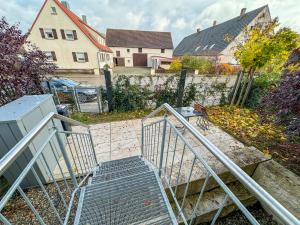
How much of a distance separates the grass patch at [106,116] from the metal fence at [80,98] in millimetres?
286

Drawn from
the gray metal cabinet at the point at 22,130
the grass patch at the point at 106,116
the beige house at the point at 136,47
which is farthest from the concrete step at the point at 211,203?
the beige house at the point at 136,47

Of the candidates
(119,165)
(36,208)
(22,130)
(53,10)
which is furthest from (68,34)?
(36,208)

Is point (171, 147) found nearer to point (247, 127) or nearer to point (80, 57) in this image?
point (247, 127)

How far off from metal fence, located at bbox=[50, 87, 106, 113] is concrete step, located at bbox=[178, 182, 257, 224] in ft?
14.0

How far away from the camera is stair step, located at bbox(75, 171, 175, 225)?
66.6 inches

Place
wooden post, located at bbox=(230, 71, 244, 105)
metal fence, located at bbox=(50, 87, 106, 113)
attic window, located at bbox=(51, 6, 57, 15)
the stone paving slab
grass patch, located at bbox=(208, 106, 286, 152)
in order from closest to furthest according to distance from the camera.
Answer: the stone paving slab → grass patch, located at bbox=(208, 106, 286, 152) → metal fence, located at bbox=(50, 87, 106, 113) → wooden post, located at bbox=(230, 71, 244, 105) → attic window, located at bbox=(51, 6, 57, 15)

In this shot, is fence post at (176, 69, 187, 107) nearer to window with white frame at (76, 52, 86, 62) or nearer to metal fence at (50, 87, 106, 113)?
metal fence at (50, 87, 106, 113)

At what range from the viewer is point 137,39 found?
29.0 m

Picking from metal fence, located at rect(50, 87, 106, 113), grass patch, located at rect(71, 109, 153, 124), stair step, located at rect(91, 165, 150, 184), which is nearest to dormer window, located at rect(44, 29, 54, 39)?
metal fence, located at rect(50, 87, 106, 113)

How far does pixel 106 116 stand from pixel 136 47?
26.0 meters

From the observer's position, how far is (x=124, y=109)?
222 inches

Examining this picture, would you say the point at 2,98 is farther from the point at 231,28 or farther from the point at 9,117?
the point at 231,28

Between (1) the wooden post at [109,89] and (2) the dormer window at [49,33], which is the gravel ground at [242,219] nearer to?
(1) the wooden post at [109,89]

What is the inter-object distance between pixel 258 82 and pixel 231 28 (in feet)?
64.7
